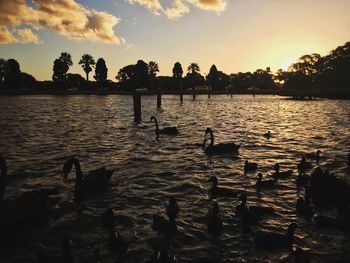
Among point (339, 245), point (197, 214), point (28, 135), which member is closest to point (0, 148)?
point (28, 135)

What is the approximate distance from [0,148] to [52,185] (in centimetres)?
942

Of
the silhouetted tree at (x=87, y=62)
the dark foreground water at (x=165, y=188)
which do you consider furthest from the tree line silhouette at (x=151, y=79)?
the dark foreground water at (x=165, y=188)

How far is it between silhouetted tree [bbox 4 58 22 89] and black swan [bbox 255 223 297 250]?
139285 mm

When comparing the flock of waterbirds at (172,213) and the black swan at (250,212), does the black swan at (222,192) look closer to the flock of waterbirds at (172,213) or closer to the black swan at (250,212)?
the flock of waterbirds at (172,213)

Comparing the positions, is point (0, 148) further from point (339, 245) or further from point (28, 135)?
point (339, 245)

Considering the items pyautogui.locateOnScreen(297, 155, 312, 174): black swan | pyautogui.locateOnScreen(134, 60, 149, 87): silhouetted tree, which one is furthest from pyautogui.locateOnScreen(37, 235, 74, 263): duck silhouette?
pyautogui.locateOnScreen(134, 60, 149, 87): silhouetted tree

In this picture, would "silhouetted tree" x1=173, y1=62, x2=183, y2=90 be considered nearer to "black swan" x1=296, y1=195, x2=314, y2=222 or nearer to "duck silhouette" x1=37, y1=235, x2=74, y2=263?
"black swan" x1=296, y1=195, x2=314, y2=222

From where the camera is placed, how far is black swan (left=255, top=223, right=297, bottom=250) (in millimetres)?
7341

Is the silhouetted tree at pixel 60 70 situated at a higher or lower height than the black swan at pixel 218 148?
higher

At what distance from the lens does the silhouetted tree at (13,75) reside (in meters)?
126

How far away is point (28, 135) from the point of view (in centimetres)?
2419

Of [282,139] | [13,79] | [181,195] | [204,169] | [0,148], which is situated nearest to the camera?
[181,195]

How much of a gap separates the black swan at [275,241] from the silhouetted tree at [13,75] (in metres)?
139

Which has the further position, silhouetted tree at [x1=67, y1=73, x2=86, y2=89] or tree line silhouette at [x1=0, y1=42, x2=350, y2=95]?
silhouetted tree at [x1=67, y1=73, x2=86, y2=89]
